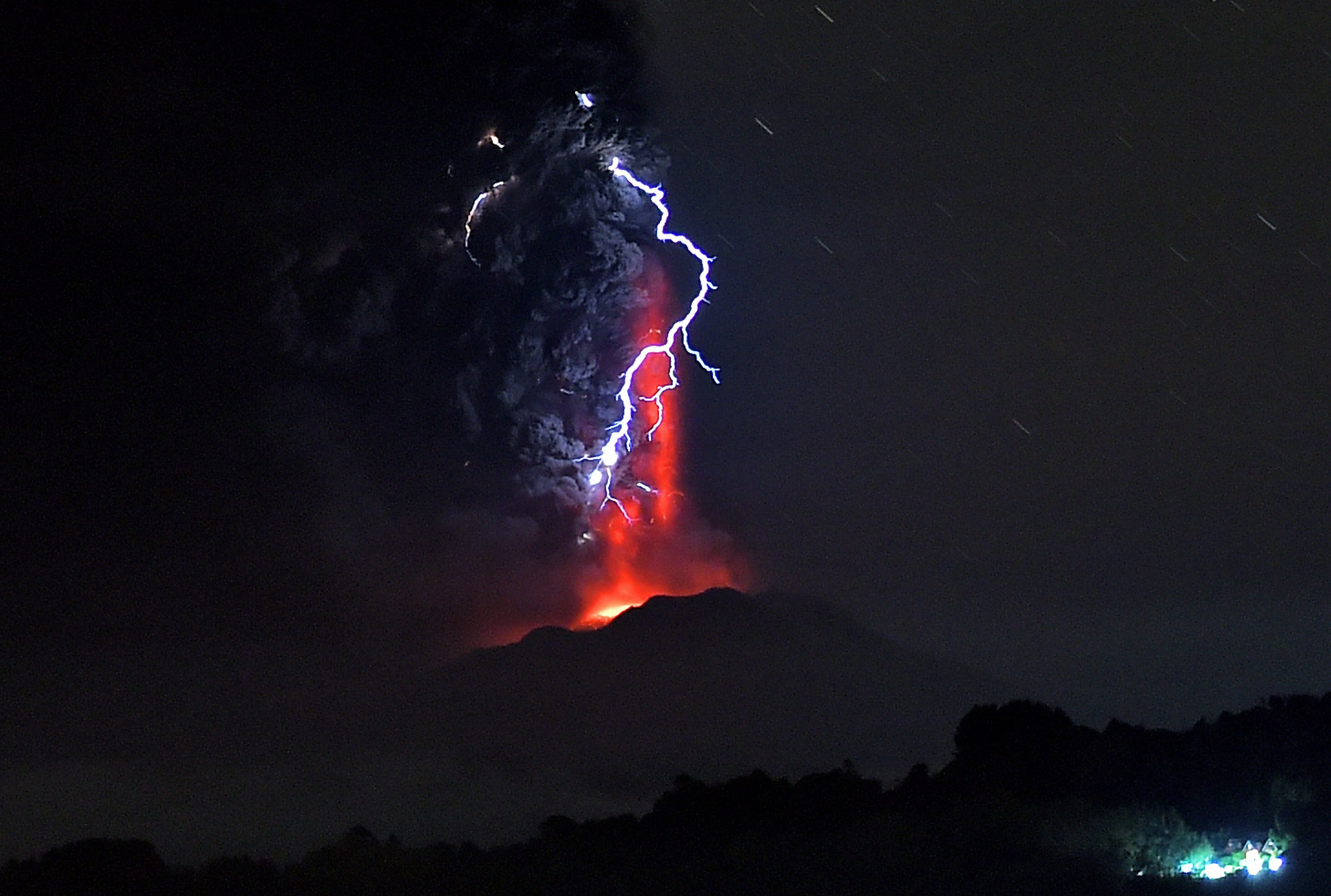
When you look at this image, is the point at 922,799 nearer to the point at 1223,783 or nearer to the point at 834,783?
the point at 834,783

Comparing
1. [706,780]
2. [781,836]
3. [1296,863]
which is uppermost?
[706,780]

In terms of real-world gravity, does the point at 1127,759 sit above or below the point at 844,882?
above

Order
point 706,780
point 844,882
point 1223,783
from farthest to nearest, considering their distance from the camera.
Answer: point 706,780
point 1223,783
point 844,882

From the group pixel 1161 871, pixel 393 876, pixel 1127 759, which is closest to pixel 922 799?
pixel 1127 759

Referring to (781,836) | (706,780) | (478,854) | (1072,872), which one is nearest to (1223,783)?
(1072,872)

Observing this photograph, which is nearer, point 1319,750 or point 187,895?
point 187,895

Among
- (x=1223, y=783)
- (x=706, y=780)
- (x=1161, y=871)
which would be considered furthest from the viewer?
(x=706, y=780)
